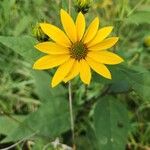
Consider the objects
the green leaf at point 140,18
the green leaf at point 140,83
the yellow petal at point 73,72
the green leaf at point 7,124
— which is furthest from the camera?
the green leaf at point 7,124

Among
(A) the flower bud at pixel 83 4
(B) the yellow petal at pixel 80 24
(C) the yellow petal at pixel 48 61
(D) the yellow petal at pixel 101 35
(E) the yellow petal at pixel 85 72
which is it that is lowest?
(E) the yellow petal at pixel 85 72

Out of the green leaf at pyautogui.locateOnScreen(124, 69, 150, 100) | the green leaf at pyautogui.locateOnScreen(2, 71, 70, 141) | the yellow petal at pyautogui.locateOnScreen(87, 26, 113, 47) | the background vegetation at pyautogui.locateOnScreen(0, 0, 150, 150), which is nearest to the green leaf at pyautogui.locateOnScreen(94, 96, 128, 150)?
the background vegetation at pyautogui.locateOnScreen(0, 0, 150, 150)

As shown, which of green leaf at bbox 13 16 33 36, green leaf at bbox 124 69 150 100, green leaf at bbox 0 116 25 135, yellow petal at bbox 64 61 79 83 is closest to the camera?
yellow petal at bbox 64 61 79 83

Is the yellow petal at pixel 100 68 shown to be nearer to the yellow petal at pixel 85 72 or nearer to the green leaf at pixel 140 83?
the yellow petal at pixel 85 72

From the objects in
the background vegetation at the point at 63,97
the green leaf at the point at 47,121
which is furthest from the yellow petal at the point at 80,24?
the green leaf at the point at 47,121

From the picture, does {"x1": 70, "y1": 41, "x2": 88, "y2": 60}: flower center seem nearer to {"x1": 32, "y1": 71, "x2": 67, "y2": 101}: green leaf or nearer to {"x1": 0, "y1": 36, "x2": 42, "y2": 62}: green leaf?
{"x1": 0, "y1": 36, "x2": 42, "y2": 62}: green leaf

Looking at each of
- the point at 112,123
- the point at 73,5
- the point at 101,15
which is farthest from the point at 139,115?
the point at 73,5

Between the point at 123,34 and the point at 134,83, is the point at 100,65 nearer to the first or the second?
the point at 134,83
